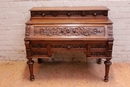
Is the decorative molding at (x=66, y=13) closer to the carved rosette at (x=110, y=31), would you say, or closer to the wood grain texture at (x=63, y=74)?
the carved rosette at (x=110, y=31)

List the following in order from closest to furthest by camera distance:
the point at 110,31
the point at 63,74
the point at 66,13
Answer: the point at 110,31
the point at 66,13
the point at 63,74

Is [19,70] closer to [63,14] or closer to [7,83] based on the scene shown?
[7,83]

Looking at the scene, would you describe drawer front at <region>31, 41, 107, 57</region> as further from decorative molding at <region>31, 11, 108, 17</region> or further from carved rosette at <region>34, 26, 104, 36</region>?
decorative molding at <region>31, 11, 108, 17</region>

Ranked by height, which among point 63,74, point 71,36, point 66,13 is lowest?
point 63,74

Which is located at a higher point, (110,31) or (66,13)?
(66,13)

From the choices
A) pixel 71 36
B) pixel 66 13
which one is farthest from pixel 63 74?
pixel 66 13

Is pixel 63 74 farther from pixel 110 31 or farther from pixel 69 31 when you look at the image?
pixel 110 31

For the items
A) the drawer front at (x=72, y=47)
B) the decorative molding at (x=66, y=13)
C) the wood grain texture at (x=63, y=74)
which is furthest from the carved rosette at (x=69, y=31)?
the wood grain texture at (x=63, y=74)

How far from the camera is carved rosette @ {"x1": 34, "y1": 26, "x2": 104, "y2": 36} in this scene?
5.76ft

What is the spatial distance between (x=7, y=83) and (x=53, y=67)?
0.69 m

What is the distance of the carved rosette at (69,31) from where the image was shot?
1.76 metres

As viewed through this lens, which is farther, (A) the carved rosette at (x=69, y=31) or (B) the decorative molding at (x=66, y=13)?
(B) the decorative molding at (x=66, y=13)

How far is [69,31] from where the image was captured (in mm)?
1772

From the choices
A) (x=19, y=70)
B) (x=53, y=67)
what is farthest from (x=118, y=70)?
(x=19, y=70)
